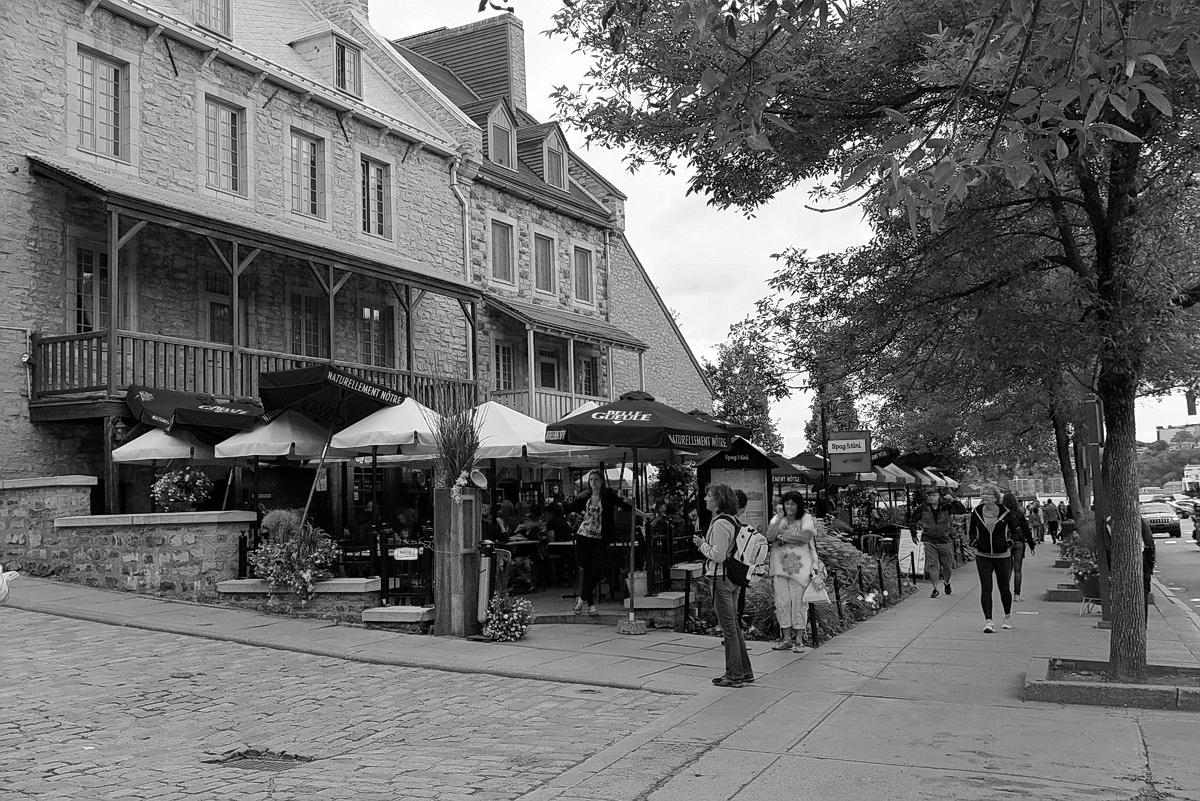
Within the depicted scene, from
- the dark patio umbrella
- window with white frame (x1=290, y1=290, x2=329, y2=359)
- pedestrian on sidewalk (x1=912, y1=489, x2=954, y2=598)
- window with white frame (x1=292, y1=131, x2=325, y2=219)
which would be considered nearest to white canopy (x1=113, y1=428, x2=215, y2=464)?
the dark patio umbrella

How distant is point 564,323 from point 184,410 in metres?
13.2

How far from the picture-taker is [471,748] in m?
6.93

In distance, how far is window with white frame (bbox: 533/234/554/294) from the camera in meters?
27.8

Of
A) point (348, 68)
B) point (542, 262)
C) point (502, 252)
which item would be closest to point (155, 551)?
point (348, 68)

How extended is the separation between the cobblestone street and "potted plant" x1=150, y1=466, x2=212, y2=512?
3666 millimetres

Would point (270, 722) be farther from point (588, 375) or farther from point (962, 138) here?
point (588, 375)

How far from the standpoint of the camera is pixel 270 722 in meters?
7.67

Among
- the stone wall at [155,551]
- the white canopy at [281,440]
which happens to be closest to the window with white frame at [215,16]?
the white canopy at [281,440]

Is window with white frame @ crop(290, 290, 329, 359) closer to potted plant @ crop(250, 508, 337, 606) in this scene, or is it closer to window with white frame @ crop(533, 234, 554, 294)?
window with white frame @ crop(533, 234, 554, 294)

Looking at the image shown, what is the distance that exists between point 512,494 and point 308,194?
8.71 m

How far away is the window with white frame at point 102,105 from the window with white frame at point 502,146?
36.5 ft

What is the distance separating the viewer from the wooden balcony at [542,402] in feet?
82.0

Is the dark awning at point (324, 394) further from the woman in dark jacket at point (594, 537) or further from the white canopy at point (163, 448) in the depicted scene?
the woman in dark jacket at point (594, 537)

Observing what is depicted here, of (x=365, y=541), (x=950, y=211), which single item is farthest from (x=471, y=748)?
(x=365, y=541)
